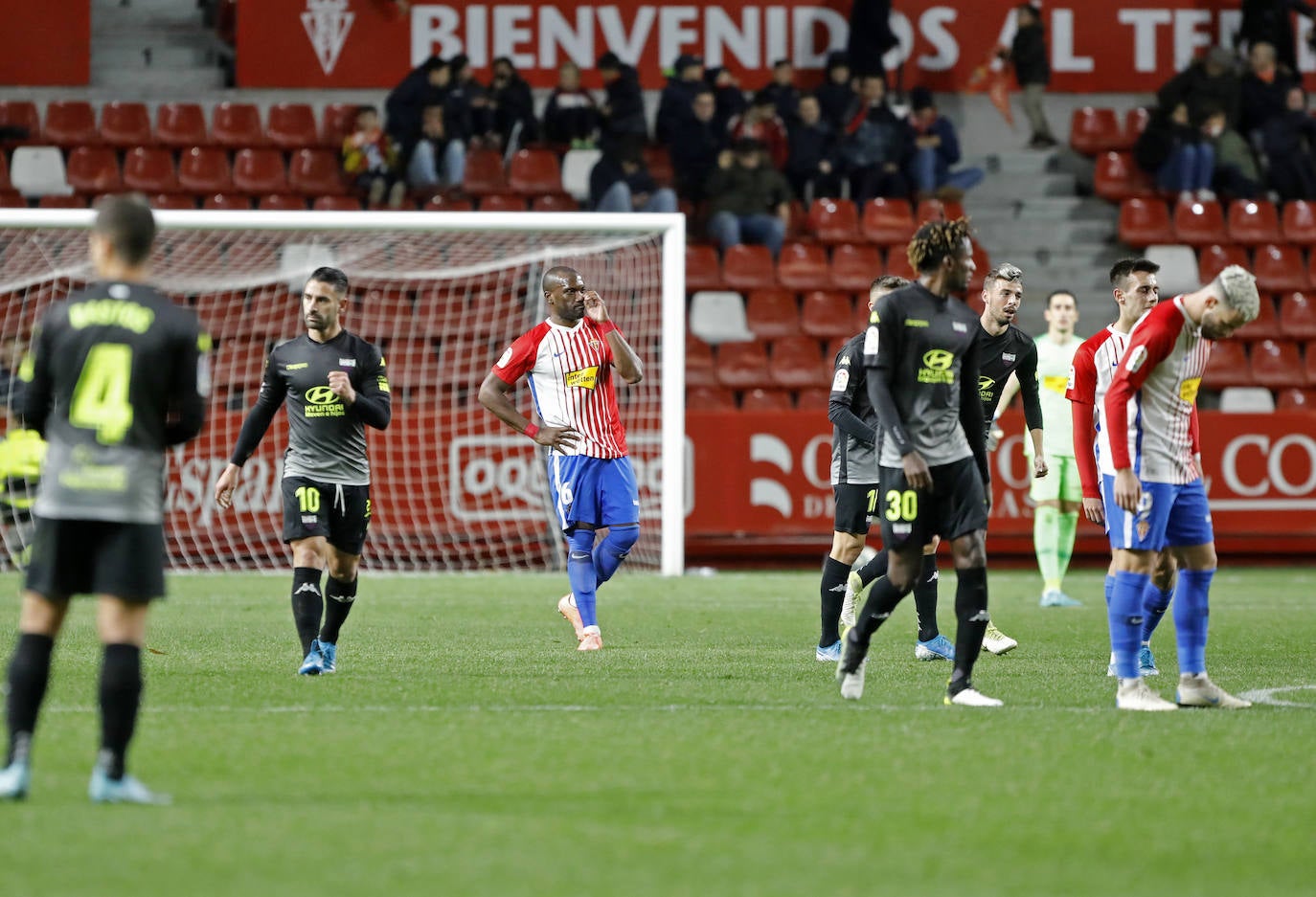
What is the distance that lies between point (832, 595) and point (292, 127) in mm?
12291

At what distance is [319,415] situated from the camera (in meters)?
8.52

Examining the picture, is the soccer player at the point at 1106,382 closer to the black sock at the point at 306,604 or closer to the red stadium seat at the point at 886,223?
the black sock at the point at 306,604

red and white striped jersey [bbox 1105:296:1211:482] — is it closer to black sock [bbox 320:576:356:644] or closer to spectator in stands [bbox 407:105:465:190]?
black sock [bbox 320:576:356:644]

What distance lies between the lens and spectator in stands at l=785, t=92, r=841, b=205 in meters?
19.5

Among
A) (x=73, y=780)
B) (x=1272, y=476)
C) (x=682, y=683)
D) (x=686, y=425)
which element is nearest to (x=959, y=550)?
(x=682, y=683)

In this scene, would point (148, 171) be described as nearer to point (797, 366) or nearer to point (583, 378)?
Answer: point (797, 366)

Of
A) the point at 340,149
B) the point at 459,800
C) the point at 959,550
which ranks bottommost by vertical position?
the point at 459,800

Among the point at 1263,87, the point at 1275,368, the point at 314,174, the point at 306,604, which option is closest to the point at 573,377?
the point at 306,604

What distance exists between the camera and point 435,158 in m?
18.9

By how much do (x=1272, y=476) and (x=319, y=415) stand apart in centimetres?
1129

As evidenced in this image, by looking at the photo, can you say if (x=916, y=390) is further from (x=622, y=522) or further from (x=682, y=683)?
(x=622, y=522)

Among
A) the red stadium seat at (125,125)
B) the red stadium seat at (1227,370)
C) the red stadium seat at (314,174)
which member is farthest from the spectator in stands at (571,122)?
the red stadium seat at (1227,370)

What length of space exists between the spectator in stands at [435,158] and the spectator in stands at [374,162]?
204 millimetres

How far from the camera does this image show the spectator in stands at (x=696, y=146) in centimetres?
1905
